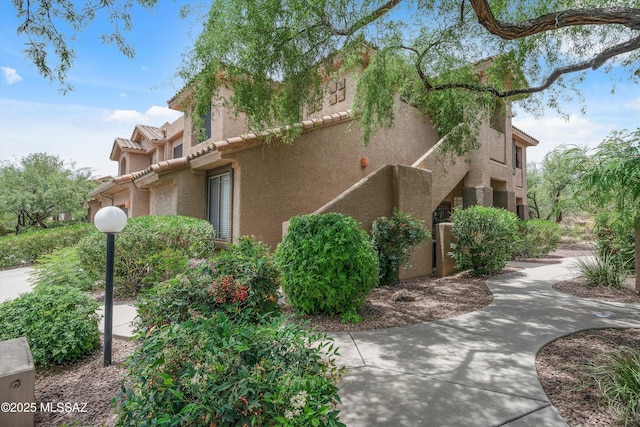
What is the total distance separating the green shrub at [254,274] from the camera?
4.54 metres

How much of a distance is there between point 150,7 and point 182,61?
190 cm

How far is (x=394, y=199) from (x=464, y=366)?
5.43 meters

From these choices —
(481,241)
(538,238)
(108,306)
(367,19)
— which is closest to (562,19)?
(367,19)

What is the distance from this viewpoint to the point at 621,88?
844 centimetres

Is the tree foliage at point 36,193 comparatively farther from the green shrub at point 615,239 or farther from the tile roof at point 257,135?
the green shrub at point 615,239

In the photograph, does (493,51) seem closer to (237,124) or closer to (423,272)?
(423,272)

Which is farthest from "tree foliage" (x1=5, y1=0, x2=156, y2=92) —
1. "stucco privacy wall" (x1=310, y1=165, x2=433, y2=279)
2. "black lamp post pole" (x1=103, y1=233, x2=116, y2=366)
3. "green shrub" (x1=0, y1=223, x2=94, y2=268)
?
"green shrub" (x1=0, y1=223, x2=94, y2=268)

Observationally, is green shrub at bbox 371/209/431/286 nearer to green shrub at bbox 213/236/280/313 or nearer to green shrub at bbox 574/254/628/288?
green shrub at bbox 213/236/280/313

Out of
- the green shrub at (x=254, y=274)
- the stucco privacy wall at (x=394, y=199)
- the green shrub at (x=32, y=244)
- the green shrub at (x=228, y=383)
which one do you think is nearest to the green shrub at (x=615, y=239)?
the stucco privacy wall at (x=394, y=199)

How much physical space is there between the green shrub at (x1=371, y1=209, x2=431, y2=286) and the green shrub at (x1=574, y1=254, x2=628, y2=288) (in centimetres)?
428

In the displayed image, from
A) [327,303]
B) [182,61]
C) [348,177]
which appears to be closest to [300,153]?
[348,177]

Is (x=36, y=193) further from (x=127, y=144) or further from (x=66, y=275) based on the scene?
(x=66, y=275)

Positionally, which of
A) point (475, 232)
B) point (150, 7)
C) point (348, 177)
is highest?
point (150, 7)

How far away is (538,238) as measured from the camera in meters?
Result: 14.9
